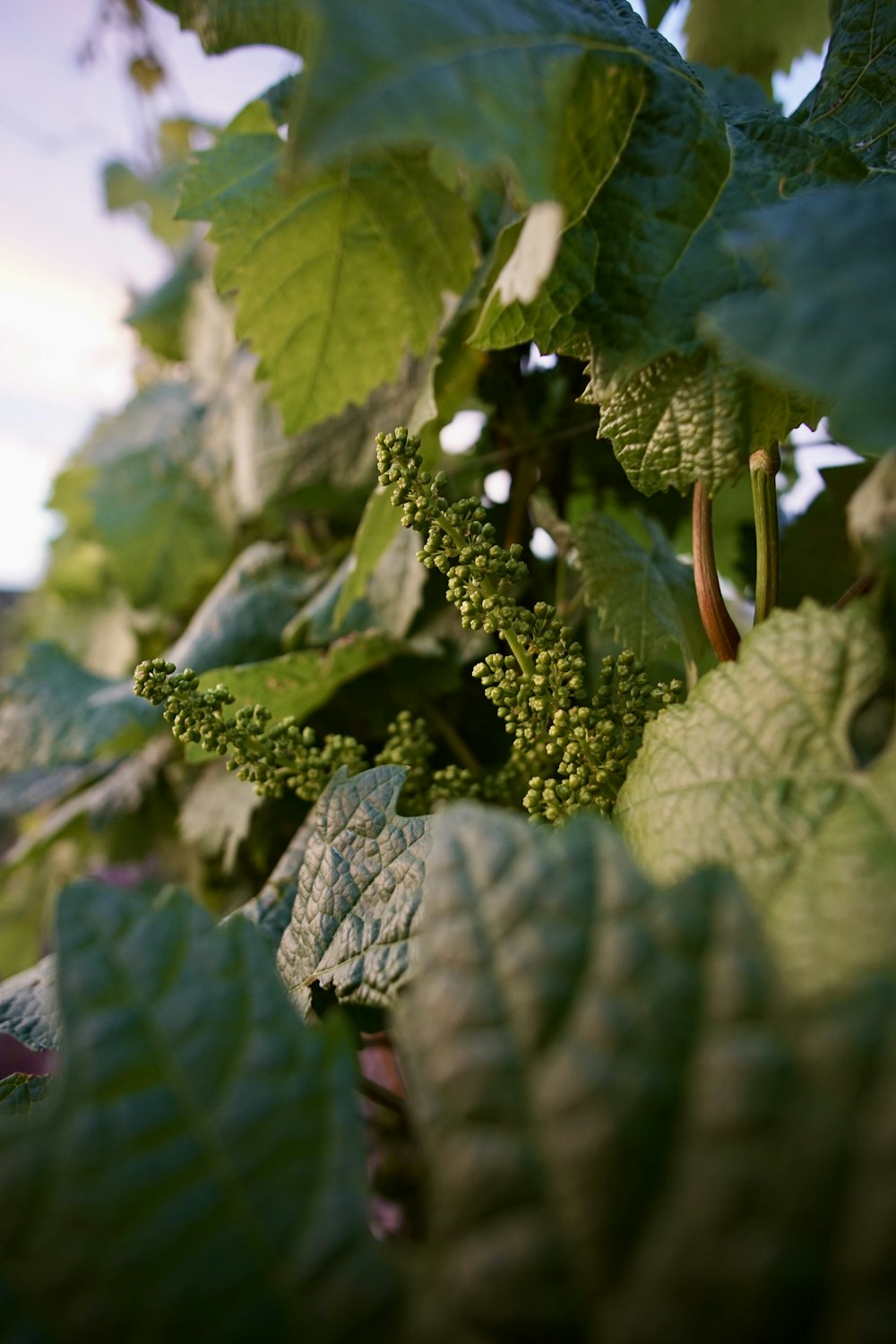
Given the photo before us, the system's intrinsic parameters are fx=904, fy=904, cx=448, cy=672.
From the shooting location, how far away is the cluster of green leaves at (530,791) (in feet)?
0.86

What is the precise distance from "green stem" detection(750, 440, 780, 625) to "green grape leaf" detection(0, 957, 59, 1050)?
0.48 meters

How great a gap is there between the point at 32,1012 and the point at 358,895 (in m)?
0.28

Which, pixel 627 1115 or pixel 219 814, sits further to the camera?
pixel 219 814

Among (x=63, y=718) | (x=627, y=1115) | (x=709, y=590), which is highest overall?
(x=63, y=718)

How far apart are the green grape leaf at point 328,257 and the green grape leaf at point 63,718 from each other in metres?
0.45

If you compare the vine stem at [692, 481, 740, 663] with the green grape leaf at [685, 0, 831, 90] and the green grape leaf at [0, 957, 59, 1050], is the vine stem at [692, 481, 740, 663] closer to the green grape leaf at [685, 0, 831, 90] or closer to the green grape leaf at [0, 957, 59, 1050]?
the green grape leaf at [0, 957, 59, 1050]

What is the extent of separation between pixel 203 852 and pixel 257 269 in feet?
1.96

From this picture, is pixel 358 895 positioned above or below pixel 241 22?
below

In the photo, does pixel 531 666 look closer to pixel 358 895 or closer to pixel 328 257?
pixel 358 895

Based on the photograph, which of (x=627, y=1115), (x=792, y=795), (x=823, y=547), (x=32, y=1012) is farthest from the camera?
(x=823, y=547)

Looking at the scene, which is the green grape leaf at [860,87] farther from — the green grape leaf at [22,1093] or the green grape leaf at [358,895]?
the green grape leaf at [22,1093]

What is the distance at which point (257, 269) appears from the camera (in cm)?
76

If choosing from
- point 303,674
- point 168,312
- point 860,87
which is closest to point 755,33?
point 860,87

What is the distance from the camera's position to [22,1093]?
569 millimetres
